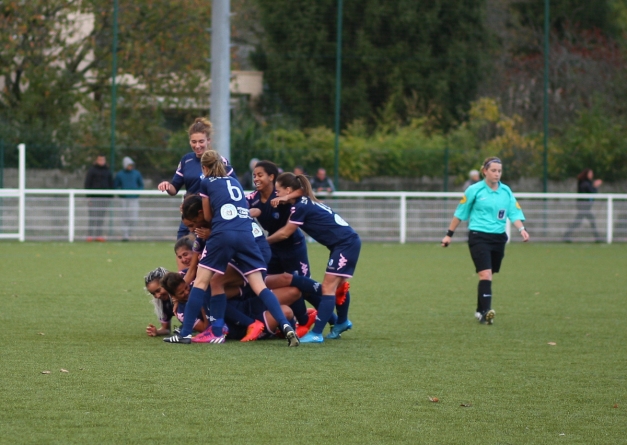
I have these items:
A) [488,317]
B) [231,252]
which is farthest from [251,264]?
[488,317]

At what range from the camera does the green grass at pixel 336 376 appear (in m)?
4.66

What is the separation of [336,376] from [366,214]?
46.8ft

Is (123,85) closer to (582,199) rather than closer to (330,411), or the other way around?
(582,199)

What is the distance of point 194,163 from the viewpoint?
28.0 ft

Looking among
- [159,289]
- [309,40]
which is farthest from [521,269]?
[309,40]

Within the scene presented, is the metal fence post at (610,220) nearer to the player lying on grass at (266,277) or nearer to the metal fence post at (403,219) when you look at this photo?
the metal fence post at (403,219)

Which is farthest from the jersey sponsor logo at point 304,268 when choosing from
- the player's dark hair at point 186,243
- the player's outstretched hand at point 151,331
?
the player's outstretched hand at point 151,331

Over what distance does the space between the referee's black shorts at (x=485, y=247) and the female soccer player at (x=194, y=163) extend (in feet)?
8.44

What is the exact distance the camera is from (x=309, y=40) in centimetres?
2475

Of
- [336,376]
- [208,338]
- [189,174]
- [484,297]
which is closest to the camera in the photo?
[336,376]

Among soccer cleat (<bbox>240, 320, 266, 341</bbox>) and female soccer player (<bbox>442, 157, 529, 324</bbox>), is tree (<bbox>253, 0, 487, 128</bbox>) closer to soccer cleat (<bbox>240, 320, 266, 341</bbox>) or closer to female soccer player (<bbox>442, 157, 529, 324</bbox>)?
female soccer player (<bbox>442, 157, 529, 324</bbox>)

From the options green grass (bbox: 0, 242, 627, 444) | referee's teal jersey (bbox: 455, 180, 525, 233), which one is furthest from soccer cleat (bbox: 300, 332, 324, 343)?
referee's teal jersey (bbox: 455, 180, 525, 233)

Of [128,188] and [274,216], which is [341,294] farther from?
[128,188]

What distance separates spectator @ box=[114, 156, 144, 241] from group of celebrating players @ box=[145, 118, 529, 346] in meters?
11.0
